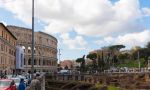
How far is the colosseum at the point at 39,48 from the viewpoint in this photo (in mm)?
151875

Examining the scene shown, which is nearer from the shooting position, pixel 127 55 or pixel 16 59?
pixel 16 59

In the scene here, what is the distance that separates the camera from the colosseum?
152m

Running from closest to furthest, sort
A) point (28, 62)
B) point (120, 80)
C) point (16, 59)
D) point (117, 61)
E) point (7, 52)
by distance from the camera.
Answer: point (120, 80), point (7, 52), point (16, 59), point (28, 62), point (117, 61)

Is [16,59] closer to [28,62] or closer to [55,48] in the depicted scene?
[28,62]

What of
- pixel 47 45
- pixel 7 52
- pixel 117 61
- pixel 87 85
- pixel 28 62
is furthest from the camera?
pixel 117 61

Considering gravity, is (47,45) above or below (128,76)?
above

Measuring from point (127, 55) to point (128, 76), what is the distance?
96.6 meters

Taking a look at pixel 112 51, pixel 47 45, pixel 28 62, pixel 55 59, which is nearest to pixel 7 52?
pixel 28 62

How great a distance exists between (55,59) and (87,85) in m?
108

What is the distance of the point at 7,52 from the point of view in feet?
347

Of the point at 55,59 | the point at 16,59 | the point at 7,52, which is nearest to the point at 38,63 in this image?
the point at 55,59

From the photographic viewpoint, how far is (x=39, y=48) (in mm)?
166750

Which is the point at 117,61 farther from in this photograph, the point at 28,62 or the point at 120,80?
the point at 120,80

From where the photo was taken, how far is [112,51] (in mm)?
199250
